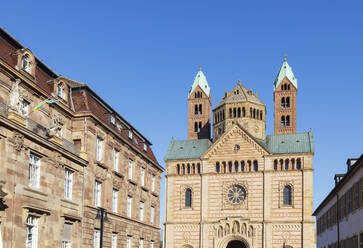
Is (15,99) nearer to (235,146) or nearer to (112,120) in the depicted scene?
(112,120)

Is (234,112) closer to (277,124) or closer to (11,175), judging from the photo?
(277,124)

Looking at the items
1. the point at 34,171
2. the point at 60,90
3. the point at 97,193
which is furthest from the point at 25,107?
the point at 97,193

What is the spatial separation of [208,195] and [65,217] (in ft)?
161

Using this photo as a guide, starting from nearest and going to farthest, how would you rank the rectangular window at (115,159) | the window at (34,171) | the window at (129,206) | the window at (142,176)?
the window at (34,171) → the rectangular window at (115,159) → the window at (129,206) → the window at (142,176)

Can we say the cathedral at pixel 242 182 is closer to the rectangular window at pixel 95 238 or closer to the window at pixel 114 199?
the window at pixel 114 199

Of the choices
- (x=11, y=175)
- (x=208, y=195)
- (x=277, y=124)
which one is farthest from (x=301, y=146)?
(x=11, y=175)

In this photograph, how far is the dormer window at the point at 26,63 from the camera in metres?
30.0

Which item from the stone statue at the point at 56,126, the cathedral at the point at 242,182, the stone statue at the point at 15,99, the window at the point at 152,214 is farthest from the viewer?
the cathedral at the point at 242,182

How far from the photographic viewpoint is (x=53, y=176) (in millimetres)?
30422

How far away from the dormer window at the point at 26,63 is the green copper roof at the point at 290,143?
52364 mm

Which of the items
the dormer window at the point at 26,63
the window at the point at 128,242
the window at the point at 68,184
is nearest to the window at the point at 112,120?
the window at the point at 68,184

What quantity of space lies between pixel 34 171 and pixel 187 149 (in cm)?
5622

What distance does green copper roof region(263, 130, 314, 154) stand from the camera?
76750mm

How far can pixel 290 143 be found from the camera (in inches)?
3100
